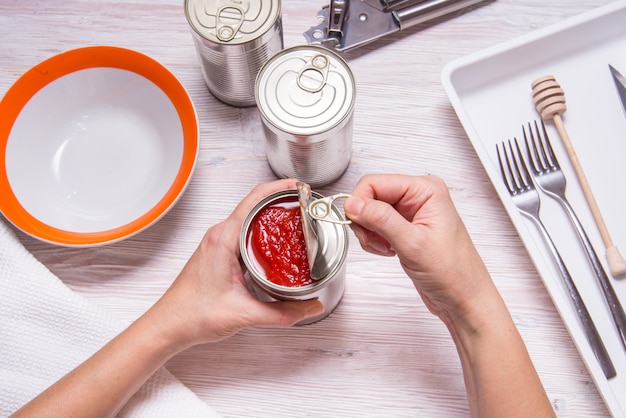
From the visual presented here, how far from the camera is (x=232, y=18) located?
2.86 ft

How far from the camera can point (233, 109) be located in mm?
1059

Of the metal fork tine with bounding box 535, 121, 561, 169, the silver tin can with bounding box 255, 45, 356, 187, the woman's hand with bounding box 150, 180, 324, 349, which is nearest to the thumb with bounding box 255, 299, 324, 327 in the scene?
the woman's hand with bounding box 150, 180, 324, 349

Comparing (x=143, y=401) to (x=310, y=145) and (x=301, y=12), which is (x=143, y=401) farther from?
(x=301, y=12)

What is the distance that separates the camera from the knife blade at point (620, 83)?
102 cm

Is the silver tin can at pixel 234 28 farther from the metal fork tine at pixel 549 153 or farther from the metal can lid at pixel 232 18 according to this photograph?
the metal fork tine at pixel 549 153

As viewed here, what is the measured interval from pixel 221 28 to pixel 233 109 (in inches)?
8.4

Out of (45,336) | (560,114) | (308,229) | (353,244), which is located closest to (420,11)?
(560,114)

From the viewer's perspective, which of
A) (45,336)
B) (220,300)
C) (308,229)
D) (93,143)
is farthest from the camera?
(93,143)

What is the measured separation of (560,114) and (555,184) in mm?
136

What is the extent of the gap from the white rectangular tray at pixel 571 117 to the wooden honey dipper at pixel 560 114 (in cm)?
2

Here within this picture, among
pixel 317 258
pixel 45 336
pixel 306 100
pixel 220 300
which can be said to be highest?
pixel 306 100

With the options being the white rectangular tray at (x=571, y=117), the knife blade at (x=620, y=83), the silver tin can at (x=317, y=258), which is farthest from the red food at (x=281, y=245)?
the knife blade at (x=620, y=83)

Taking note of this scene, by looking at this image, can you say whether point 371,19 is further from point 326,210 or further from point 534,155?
point 326,210

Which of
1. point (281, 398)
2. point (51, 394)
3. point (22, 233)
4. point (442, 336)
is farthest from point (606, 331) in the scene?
point (22, 233)
